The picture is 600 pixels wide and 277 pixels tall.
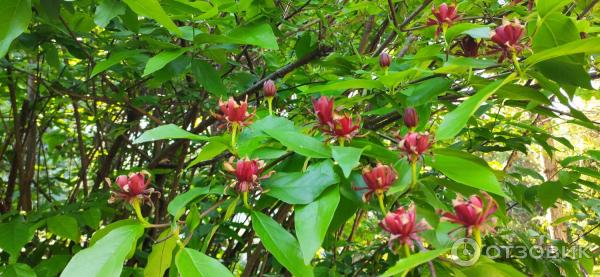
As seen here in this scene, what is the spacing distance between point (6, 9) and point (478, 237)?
23.0 inches

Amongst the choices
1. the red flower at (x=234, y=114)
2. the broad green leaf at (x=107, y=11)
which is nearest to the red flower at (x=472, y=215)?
the red flower at (x=234, y=114)

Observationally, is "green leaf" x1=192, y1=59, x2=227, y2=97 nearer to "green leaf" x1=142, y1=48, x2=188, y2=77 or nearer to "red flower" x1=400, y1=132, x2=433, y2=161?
"green leaf" x1=142, y1=48, x2=188, y2=77

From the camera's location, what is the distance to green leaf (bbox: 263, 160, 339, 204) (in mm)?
437

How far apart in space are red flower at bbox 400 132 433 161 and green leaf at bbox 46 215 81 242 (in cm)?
66

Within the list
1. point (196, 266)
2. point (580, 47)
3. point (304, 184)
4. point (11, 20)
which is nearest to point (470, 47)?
point (580, 47)

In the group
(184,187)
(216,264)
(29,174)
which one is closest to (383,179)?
(216,264)

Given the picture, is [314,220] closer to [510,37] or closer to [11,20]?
[510,37]

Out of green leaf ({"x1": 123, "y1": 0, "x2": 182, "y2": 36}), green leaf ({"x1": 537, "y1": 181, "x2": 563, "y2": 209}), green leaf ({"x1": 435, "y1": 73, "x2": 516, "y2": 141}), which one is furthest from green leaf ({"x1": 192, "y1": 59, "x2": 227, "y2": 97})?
green leaf ({"x1": 537, "y1": 181, "x2": 563, "y2": 209})

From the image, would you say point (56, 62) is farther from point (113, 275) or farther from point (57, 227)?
point (113, 275)

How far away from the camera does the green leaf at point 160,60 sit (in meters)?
0.61

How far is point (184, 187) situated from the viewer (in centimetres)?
144

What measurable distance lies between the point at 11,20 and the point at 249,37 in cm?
29

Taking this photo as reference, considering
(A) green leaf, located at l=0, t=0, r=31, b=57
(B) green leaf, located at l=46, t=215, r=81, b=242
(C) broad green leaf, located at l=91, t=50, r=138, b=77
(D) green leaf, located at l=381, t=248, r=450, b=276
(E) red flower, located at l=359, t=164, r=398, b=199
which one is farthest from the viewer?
(B) green leaf, located at l=46, t=215, r=81, b=242

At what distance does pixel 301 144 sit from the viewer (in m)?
0.46
